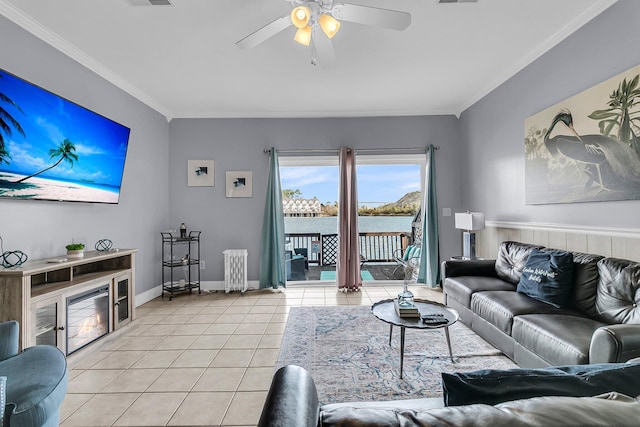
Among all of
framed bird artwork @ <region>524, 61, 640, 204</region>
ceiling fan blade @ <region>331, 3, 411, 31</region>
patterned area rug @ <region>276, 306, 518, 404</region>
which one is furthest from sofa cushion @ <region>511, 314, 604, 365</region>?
ceiling fan blade @ <region>331, 3, 411, 31</region>

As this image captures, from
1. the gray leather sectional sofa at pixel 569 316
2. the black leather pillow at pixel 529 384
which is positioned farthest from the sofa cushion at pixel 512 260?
the black leather pillow at pixel 529 384

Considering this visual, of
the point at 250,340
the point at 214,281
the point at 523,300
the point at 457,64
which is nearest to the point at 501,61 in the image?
the point at 457,64

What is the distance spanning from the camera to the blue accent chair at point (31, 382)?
3.87 feet

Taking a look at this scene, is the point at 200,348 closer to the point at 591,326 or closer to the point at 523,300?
the point at 523,300

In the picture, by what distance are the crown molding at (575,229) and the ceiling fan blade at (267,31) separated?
2.83 metres

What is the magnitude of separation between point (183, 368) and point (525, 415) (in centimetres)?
242

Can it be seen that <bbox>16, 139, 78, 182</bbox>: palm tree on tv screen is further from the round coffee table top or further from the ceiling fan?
the round coffee table top

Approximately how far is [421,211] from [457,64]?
2.23 metres

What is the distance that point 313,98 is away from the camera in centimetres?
408

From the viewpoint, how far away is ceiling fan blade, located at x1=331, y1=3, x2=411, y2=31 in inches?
73.5

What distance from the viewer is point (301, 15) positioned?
1.91 metres

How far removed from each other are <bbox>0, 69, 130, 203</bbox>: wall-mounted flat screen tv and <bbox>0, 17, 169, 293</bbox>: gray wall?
17cm

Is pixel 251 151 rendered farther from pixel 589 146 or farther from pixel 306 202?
pixel 589 146

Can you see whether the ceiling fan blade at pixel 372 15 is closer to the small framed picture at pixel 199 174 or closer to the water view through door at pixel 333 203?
the water view through door at pixel 333 203
